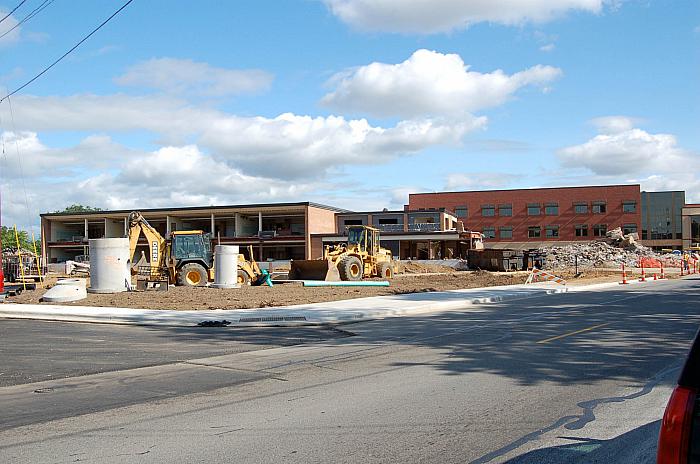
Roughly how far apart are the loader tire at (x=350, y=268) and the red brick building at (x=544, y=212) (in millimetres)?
62346

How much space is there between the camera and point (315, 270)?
116ft

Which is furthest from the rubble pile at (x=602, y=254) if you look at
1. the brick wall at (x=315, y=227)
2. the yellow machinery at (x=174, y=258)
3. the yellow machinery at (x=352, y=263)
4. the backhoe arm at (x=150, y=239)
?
the backhoe arm at (x=150, y=239)

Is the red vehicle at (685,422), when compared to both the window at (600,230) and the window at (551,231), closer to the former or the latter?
the window at (600,230)

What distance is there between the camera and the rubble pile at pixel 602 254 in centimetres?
6456

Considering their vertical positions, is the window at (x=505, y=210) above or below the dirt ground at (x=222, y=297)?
above

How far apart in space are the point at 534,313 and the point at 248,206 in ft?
203

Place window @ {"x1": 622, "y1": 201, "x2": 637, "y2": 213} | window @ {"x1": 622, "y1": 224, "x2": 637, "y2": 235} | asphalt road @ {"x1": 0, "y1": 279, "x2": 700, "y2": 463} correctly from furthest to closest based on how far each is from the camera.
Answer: window @ {"x1": 622, "y1": 201, "x2": 637, "y2": 213} → window @ {"x1": 622, "y1": 224, "x2": 637, "y2": 235} → asphalt road @ {"x1": 0, "y1": 279, "x2": 700, "y2": 463}

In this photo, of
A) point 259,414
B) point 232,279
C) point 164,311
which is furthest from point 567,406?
point 232,279

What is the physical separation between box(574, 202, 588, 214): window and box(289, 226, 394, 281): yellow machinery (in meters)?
60.8

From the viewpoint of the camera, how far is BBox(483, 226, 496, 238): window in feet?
318

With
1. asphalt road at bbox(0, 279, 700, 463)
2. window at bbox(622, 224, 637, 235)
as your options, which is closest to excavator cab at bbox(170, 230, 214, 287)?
asphalt road at bbox(0, 279, 700, 463)

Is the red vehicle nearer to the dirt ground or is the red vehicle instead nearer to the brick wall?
the dirt ground

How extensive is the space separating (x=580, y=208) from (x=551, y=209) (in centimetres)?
391

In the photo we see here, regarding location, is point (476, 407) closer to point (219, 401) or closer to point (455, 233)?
point (219, 401)
